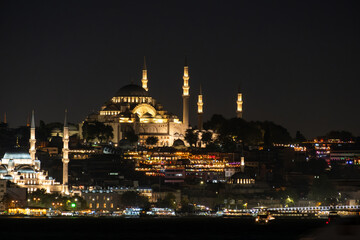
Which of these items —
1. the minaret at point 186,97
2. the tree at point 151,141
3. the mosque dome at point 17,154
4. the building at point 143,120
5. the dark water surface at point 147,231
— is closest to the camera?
the dark water surface at point 147,231

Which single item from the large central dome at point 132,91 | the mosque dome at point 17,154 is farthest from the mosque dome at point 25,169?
the large central dome at point 132,91

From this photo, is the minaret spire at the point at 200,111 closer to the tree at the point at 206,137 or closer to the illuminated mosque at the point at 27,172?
the tree at the point at 206,137

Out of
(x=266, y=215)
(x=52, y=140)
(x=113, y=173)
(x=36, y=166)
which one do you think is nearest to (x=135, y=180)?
(x=113, y=173)

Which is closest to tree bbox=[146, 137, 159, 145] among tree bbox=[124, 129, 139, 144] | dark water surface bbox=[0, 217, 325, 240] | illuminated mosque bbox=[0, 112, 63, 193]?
tree bbox=[124, 129, 139, 144]

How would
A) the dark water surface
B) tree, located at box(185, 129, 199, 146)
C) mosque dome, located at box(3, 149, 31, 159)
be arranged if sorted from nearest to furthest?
the dark water surface → mosque dome, located at box(3, 149, 31, 159) → tree, located at box(185, 129, 199, 146)

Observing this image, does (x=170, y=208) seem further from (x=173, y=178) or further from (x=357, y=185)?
(x=357, y=185)

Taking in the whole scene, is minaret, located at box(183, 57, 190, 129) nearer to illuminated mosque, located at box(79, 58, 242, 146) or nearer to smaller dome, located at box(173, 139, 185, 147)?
illuminated mosque, located at box(79, 58, 242, 146)

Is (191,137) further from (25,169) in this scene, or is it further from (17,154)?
(25,169)
